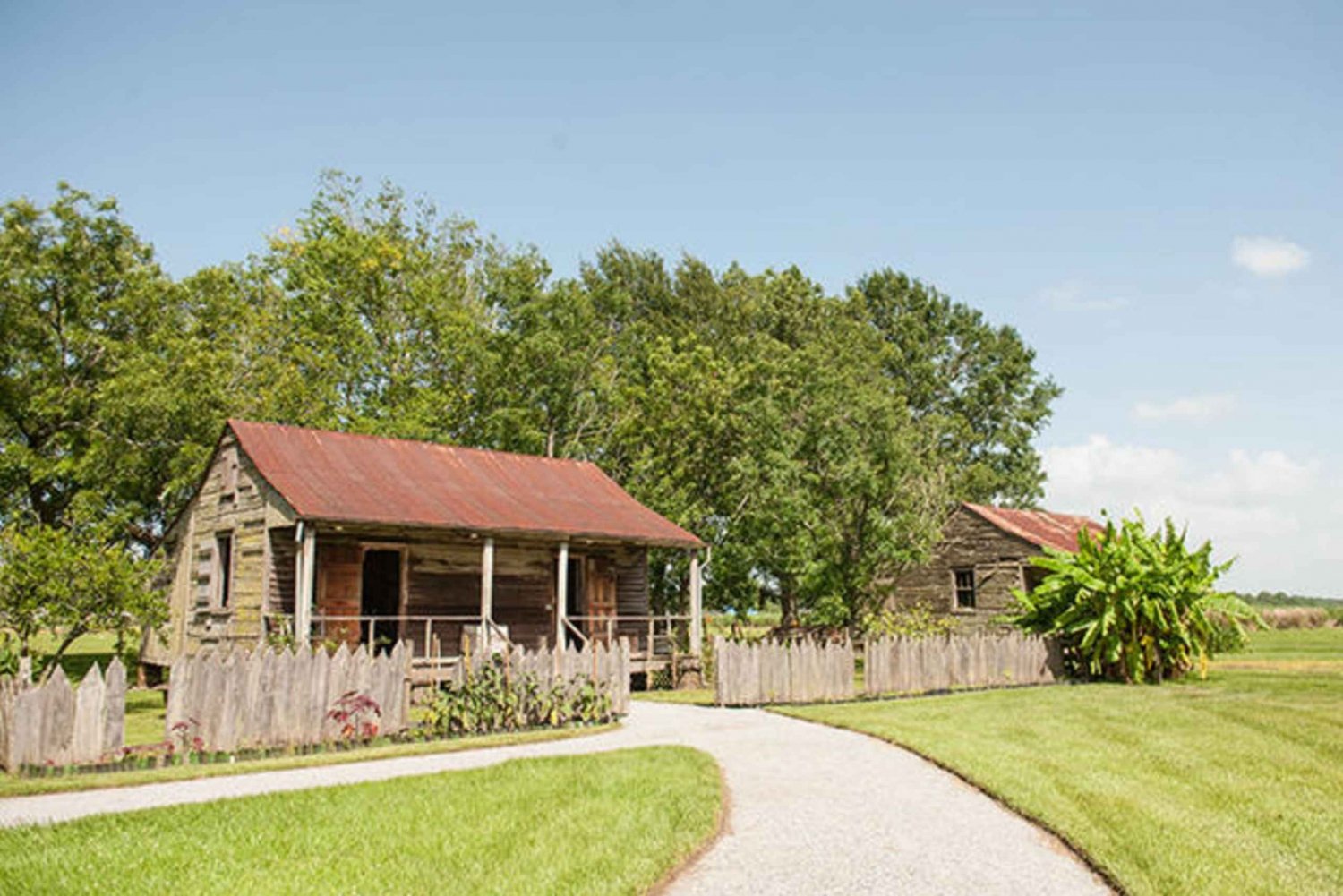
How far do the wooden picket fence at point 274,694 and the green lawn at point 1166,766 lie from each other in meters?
6.52

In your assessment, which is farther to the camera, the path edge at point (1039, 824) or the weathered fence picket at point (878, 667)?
the weathered fence picket at point (878, 667)

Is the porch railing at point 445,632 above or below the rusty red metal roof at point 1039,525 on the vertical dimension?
below

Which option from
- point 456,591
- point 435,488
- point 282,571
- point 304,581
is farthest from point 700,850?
point 435,488

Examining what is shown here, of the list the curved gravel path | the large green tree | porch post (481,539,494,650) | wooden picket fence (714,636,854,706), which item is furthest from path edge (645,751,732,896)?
the large green tree

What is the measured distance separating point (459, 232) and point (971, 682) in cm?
3357

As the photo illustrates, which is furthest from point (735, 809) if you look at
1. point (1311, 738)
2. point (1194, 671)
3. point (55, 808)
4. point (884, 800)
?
point (1194, 671)

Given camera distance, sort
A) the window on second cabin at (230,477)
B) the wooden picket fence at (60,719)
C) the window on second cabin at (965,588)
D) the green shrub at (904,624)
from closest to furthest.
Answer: the wooden picket fence at (60,719) → the window on second cabin at (230,477) → the green shrub at (904,624) → the window on second cabin at (965,588)

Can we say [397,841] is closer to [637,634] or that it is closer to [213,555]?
[213,555]

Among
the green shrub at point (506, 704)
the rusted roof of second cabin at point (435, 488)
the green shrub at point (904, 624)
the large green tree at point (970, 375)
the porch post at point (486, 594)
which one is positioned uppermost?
the large green tree at point (970, 375)

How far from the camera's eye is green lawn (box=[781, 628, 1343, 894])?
764 cm

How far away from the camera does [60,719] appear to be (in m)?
11.1

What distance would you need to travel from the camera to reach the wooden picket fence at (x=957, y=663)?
19.5m

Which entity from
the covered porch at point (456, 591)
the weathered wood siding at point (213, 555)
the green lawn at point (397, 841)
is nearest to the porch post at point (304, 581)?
the covered porch at point (456, 591)

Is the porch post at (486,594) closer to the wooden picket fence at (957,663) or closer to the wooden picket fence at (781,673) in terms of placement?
the wooden picket fence at (781,673)
